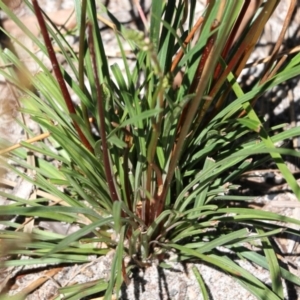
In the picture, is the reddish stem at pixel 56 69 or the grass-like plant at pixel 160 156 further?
the grass-like plant at pixel 160 156

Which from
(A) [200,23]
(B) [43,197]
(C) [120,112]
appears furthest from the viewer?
(B) [43,197]

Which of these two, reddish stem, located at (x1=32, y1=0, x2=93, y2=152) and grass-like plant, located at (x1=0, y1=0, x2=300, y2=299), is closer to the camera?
reddish stem, located at (x1=32, y1=0, x2=93, y2=152)

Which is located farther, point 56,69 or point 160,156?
point 160,156

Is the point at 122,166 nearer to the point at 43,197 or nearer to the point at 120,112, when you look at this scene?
the point at 120,112

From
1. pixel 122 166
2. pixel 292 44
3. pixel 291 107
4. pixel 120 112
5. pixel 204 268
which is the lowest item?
pixel 204 268

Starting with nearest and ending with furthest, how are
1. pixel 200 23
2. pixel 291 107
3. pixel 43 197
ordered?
pixel 200 23 → pixel 43 197 → pixel 291 107

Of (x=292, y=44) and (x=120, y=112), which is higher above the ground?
(x=292, y=44)

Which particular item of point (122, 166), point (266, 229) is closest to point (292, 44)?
point (266, 229)

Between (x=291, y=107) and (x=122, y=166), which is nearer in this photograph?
(x=122, y=166)
